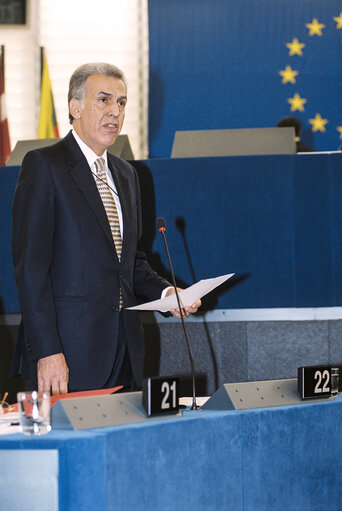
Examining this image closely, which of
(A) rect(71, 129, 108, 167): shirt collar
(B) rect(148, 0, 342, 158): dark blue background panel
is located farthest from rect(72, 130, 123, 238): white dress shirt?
(B) rect(148, 0, 342, 158): dark blue background panel

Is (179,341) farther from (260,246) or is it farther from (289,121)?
(289,121)

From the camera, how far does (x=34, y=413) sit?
1410mm

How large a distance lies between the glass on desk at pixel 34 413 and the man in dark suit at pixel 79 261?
1.77ft

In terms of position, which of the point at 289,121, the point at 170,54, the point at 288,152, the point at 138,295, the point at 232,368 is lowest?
the point at 232,368

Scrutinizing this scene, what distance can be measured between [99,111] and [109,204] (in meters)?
0.26

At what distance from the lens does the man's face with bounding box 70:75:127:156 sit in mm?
2227

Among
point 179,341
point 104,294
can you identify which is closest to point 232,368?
point 179,341

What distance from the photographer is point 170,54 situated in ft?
22.7

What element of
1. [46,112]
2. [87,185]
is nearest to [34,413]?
[87,185]

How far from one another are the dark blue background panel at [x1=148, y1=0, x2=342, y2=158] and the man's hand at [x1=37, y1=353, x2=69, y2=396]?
4.89 meters

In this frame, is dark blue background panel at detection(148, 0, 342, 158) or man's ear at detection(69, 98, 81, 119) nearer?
man's ear at detection(69, 98, 81, 119)

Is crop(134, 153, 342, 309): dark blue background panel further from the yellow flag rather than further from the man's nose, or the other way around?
the yellow flag

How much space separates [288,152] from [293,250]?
0.52 m

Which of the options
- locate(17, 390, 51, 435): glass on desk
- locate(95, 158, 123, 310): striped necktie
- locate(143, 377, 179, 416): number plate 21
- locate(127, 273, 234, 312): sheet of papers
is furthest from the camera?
locate(95, 158, 123, 310): striped necktie
